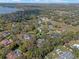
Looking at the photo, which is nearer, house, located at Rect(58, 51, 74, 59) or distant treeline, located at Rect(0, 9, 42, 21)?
house, located at Rect(58, 51, 74, 59)

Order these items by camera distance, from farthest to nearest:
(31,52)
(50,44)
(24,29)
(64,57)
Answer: (24,29) → (50,44) → (31,52) → (64,57)

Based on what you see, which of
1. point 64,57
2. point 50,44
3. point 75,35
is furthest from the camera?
point 75,35

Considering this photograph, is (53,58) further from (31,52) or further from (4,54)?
(4,54)

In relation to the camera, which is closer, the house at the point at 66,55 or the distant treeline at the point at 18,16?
the house at the point at 66,55

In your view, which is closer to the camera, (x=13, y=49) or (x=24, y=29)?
(x=13, y=49)

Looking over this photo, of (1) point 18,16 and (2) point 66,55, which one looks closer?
(2) point 66,55

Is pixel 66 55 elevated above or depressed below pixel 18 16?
above

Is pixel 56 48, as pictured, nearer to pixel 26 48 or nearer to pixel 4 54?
pixel 26 48

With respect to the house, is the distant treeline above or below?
below

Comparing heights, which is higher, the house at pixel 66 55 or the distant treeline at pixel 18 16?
the house at pixel 66 55

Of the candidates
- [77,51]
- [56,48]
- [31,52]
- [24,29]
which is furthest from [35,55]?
[24,29]
